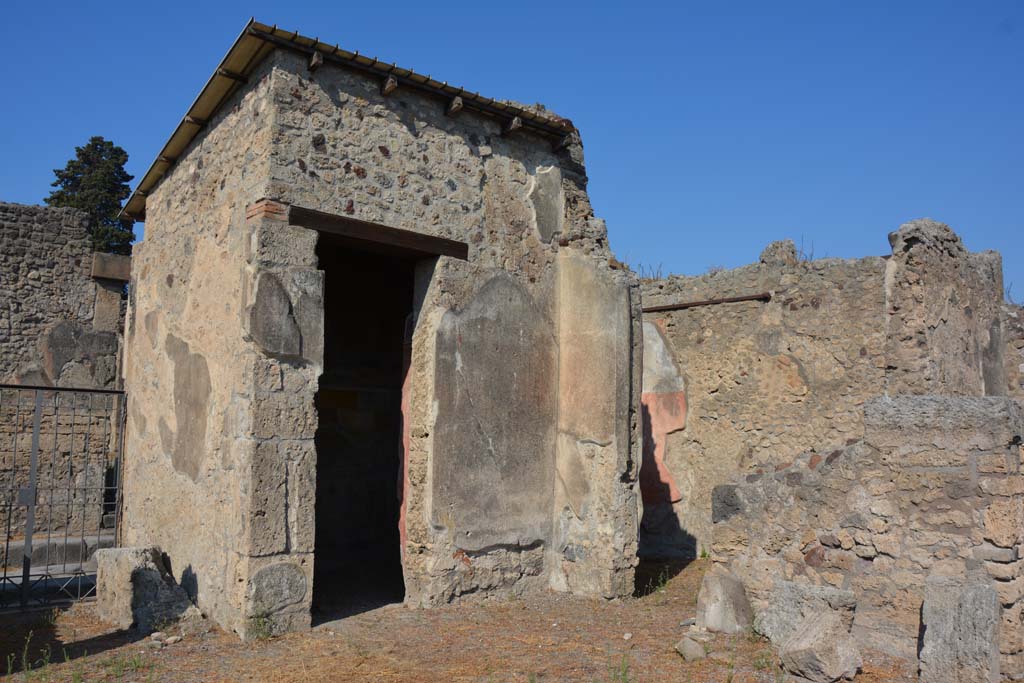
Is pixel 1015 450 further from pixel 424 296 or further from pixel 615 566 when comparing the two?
pixel 424 296

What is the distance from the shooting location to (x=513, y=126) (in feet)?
21.7

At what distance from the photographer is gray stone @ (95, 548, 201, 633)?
553cm

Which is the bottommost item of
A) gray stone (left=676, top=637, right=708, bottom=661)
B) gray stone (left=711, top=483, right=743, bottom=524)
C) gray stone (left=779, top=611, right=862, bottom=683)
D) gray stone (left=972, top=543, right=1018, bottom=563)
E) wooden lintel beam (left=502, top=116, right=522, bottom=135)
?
gray stone (left=676, top=637, right=708, bottom=661)

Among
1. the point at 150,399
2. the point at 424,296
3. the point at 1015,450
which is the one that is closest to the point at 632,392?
the point at 424,296

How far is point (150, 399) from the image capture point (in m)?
6.89

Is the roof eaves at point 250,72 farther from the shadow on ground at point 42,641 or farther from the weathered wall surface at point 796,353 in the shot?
the shadow on ground at point 42,641

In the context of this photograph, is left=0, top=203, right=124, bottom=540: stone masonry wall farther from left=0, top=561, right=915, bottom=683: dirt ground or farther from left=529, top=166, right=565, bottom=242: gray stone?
left=529, top=166, right=565, bottom=242: gray stone

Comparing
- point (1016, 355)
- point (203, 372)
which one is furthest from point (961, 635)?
point (1016, 355)

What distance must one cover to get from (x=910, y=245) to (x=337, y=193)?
4739 mm

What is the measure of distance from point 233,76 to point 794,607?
4.96 m

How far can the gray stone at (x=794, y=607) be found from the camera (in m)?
4.52

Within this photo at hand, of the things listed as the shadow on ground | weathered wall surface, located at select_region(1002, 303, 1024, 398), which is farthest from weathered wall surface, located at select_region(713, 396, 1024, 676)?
weathered wall surface, located at select_region(1002, 303, 1024, 398)

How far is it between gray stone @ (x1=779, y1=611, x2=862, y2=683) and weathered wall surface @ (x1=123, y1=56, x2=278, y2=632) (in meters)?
3.17

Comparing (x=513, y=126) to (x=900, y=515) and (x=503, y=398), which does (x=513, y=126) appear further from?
(x=900, y=515)
